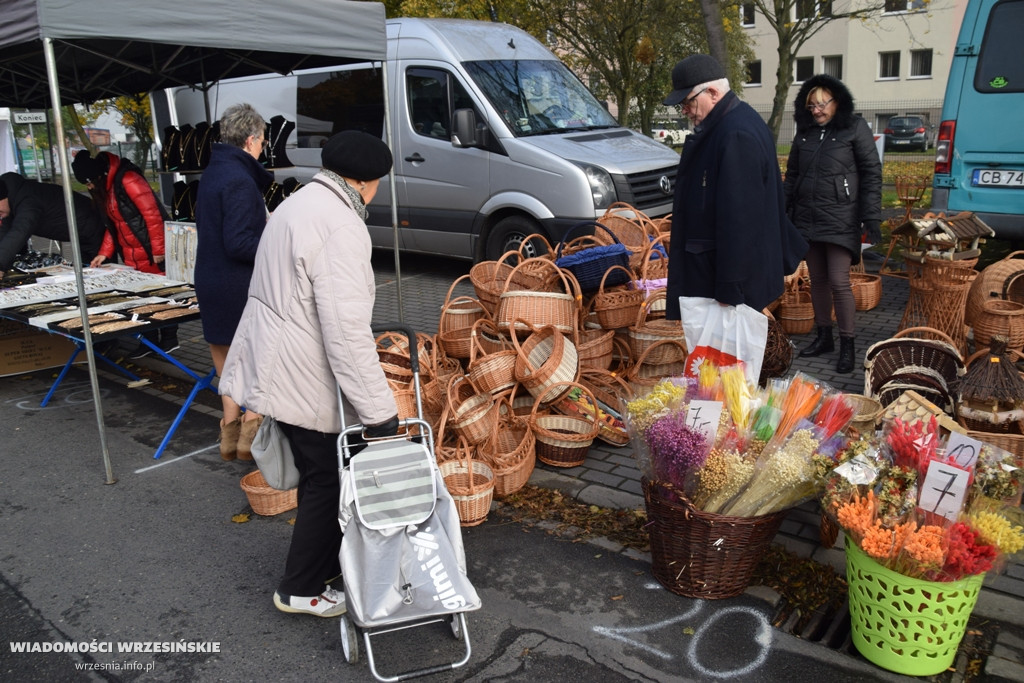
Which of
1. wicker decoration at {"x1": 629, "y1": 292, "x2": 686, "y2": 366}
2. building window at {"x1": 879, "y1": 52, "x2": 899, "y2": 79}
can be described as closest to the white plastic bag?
wicker decoration at {"x1": 629, "y1": 292, "x2": 686, "y2": 366}

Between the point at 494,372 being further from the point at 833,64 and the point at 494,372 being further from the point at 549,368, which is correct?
the point at 833,64

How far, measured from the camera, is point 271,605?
3307mm

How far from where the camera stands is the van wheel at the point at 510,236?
26.3ft

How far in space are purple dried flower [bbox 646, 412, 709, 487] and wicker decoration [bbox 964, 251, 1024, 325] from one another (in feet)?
11.2

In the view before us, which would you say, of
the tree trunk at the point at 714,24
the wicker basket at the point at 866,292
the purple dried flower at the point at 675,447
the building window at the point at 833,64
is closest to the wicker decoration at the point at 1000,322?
the wicker basket at the point at 866,292

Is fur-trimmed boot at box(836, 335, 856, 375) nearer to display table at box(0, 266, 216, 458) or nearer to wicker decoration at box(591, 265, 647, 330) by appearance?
wicker decoration at box(591, 265, 647, 330)

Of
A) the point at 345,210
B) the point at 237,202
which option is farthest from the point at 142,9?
the point at 345,210

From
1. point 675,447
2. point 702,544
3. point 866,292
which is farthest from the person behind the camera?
point 866,292

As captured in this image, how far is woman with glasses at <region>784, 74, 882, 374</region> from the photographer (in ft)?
17.1

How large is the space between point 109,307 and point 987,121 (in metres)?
7.02

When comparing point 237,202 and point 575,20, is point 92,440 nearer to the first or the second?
point 237,202

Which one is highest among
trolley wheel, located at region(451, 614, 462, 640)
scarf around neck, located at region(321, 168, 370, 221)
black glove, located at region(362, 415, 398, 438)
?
scarf around neck, located at region(321, 168, 370, 221)

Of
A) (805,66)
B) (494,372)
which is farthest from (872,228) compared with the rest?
(805,66)

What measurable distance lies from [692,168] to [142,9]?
9.69ft
